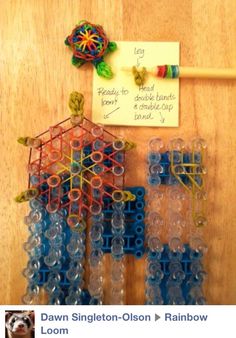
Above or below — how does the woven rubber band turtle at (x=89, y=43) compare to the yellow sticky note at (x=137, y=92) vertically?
above

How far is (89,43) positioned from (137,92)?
127mm

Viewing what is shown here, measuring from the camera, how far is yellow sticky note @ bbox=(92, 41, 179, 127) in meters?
0.68

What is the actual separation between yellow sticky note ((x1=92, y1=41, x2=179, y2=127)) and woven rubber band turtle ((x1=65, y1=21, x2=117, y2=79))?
2 centimetres

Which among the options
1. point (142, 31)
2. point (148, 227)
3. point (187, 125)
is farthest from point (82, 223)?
point (142, 31)
